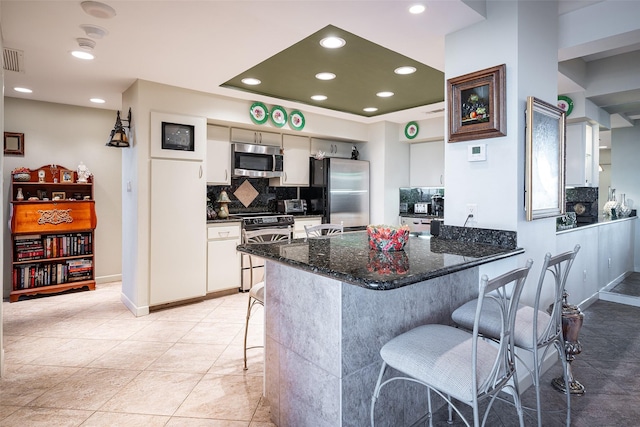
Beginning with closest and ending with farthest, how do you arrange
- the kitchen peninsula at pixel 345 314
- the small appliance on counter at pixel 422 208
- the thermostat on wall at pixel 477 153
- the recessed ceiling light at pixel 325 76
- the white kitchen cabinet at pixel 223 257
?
the kitchen peninsula at pixel 345 314, the thermostat on wall at pixel 477 153, the recessed ceiling light at pixel 325 76, the white kitchen cabinet at pixel 223 257, the small appliance on counter at pixel 422 208

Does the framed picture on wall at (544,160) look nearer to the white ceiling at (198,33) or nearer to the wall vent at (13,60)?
the white ceiling at (198,33)

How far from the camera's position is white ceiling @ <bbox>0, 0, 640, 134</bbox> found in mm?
2135

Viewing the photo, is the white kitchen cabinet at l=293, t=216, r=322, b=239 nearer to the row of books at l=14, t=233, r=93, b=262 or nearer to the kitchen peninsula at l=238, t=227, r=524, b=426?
the row of books at l=14, t=233, r=93, b=262

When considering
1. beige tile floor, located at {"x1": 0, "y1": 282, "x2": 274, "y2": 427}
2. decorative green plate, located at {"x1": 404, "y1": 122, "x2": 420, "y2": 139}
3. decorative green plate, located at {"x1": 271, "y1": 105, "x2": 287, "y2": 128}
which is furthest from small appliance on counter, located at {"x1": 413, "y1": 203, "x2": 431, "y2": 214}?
beige tile floor, located at {"x1": 0, "y1": 282, "x2": 274, "y2": 427}

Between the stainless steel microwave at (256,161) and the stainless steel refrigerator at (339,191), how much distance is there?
0.62 meters

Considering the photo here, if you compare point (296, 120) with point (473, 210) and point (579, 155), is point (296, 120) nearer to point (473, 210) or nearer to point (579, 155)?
point (473, 210)

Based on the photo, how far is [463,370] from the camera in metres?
1.24

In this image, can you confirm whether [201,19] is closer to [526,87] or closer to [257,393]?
[526,87]

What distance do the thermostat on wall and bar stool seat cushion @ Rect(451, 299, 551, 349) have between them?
895mm

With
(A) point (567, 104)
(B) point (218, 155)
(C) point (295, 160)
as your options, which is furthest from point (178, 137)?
(A) point (567, 104)

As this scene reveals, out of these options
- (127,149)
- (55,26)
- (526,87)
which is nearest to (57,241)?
(127,149)

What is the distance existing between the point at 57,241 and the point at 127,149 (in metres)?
1.50

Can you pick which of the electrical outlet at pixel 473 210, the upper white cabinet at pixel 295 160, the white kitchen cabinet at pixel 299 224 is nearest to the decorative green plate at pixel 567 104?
the electrical outlet at pixel 473 210

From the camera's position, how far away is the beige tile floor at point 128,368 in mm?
2031
